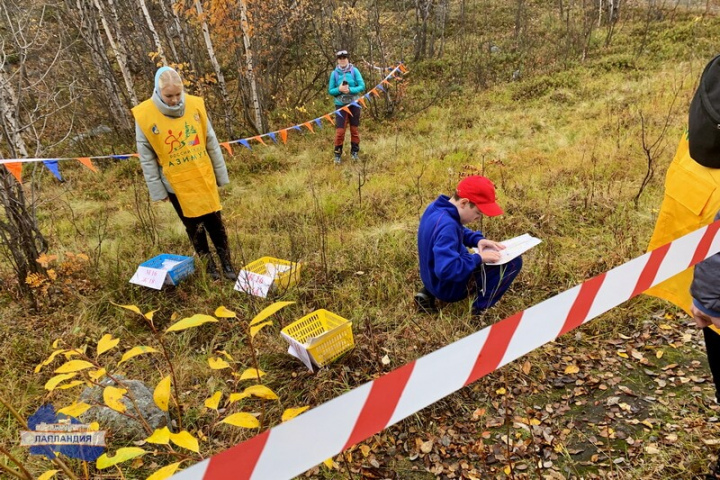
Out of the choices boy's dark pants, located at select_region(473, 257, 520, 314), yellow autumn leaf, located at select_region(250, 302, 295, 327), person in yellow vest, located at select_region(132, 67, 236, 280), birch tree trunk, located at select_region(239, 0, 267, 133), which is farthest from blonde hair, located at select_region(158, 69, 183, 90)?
birch tree trunk, located at select_region(239, 0, 267, 133)

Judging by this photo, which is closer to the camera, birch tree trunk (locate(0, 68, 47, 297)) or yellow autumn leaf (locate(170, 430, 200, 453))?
yellow autumn leaf (locate(170, 430, 200, 453))

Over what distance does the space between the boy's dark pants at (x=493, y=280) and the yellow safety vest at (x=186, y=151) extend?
233 centimetres

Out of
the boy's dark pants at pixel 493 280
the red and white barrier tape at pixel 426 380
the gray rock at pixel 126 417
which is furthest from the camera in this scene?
the boy's dark pants at pixel 493 280

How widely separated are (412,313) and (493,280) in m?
0.68

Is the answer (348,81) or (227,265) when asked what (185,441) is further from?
(348,81)

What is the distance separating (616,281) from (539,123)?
7063mm

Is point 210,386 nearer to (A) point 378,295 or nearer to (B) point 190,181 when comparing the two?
(A) point 378,295

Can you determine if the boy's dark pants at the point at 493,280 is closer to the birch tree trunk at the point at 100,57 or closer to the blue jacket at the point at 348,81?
the blue jacket at the point at 348,81

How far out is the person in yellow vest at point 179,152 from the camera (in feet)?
11.1

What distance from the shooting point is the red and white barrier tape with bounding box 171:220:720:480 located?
1197 mm

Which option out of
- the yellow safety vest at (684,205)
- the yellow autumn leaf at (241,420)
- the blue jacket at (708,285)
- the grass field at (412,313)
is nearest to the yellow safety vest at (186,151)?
the grass field at (412,313)

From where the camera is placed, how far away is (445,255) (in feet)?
9.04

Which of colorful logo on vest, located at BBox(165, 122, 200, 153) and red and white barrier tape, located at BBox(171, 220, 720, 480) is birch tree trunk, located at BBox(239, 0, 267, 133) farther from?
red and white barrier tape, located at BBox(171, 220, 720, 480)

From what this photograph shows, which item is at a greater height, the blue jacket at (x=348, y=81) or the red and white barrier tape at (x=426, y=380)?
the blue jacket at (x=348, y=81)
